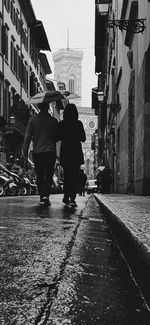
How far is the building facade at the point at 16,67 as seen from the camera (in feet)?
92.3

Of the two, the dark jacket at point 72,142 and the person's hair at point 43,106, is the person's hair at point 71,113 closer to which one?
the dark jacket at point 72,142

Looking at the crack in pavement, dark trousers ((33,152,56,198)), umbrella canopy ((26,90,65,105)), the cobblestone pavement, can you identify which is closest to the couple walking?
dark trousers ((33,152,56,198))

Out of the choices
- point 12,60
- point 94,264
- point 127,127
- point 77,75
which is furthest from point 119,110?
point 77,75

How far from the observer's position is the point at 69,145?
8.23 metres

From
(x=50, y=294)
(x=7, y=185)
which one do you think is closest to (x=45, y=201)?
(x=50, y=294)

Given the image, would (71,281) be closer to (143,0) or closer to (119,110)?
(143,0)

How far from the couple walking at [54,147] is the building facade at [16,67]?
59.7ft

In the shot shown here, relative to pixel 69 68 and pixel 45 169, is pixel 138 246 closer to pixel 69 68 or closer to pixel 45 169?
pixel 45 169

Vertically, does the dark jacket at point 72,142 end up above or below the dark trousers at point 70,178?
above

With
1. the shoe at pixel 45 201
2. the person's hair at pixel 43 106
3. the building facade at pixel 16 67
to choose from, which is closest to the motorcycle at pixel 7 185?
the building facade at pixel 16 67

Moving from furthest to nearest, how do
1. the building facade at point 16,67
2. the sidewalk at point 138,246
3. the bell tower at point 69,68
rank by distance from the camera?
the bell tower at point 69,68 → the building facade at point 16,67 → the sidewalk at point 138,246

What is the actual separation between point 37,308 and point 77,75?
144318mm

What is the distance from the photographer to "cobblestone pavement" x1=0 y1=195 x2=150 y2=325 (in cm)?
182

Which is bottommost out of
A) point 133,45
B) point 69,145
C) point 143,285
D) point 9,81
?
point 143,285
